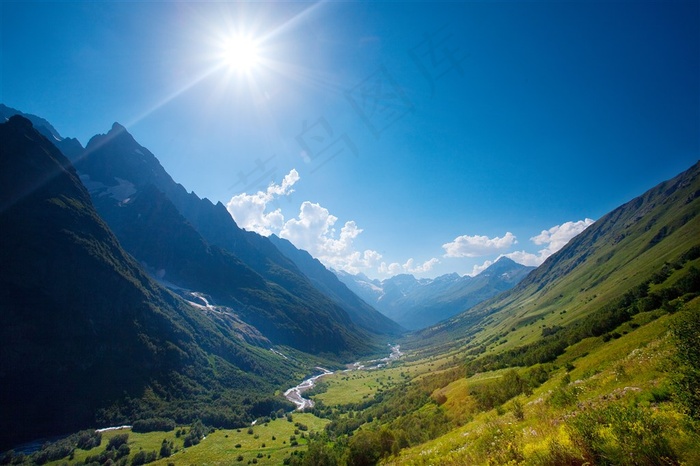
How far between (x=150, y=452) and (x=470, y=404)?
452 ft

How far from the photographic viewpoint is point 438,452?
1057 inches

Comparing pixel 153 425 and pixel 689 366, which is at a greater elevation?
pixel 689 366

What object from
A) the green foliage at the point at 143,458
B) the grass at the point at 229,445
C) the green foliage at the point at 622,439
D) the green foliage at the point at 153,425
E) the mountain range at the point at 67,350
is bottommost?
the grass at the point at 229,445

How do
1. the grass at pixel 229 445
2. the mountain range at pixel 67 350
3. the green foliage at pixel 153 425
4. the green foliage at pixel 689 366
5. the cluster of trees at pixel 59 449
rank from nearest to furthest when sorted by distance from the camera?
the green foliage at pixel 689 366, the cluster of trees at pixel 59 449, the grass at pixel 229 445, the mountain range at pixel 67 350, the green foliage at pixel 153 425

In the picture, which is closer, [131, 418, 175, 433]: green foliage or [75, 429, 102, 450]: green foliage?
[75, 429, 102, 450]: green foliage

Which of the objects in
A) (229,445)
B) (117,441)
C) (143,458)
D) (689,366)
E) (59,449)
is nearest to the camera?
(689,366)

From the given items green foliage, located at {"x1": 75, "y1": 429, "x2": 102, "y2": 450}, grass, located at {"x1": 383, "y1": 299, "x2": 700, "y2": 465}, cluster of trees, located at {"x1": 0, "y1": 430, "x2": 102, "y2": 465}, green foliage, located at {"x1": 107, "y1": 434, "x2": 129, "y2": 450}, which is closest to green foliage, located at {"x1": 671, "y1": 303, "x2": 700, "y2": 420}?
grass, located at {"x1": 383, "y1": 299, "x2": 700, "y2": 465}

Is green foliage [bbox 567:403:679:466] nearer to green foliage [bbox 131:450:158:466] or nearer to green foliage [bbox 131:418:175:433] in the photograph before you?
green foliage [bbox 131:450:158:466]

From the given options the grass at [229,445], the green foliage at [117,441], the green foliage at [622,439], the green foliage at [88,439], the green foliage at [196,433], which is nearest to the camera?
the green foliage at [622,439]

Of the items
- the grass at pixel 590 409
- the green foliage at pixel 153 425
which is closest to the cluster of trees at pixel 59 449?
the green foliage at pixel 153 425

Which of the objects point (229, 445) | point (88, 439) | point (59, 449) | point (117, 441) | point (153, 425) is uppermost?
point (59, 449)

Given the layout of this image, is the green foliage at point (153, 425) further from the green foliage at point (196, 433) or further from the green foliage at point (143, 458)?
the green foliage at point (143, 458)

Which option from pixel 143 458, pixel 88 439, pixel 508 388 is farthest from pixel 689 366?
pixel 88 439

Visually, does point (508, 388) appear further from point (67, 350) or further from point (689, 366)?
point (67, 350)
